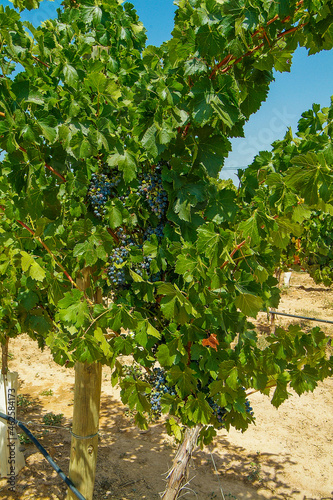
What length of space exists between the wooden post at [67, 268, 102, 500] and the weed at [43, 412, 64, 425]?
10.6ft

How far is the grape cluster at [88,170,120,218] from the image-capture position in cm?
211

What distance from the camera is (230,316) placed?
192cm

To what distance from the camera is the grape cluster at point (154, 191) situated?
1.98 m

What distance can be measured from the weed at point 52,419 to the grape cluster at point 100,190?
4531 millimetres

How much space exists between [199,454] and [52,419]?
2.07 m

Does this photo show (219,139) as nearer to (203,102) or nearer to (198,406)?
(203,102)

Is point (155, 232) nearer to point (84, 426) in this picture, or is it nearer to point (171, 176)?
point (171, 176)

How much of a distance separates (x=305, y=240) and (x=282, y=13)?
7315 millimetres

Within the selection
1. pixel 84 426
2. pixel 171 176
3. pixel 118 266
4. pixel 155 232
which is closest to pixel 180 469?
pixel 84 426

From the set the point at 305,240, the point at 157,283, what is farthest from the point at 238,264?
the point at 305,240

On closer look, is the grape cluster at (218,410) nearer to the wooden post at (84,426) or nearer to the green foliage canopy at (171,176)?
the green foliage canopy at (171,176)

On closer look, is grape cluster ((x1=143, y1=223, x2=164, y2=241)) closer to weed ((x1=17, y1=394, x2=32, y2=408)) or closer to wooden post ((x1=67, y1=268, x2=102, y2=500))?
wooden post ((x1=67, y1=268, x2=102, y2=500))

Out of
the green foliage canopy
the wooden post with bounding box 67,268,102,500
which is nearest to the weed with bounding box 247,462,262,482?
the wooden post with bounding box 67,268,102,500

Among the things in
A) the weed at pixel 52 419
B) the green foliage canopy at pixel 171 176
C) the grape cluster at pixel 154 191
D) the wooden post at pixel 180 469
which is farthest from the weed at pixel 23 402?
the grape cluster at pixel 154 191
